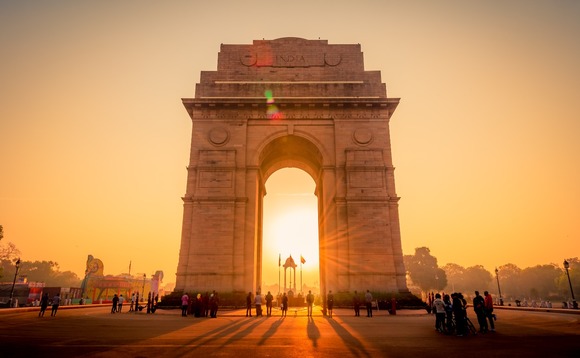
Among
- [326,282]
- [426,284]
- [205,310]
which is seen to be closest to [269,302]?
[205,310]

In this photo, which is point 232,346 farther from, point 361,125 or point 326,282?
point 361,125

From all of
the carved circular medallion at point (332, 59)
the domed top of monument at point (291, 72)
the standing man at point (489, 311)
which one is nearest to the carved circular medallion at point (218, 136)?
the domed top of monument at point (291, 72)

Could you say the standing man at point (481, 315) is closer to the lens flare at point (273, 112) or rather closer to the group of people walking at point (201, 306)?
the group of people walking at point (201, 306)

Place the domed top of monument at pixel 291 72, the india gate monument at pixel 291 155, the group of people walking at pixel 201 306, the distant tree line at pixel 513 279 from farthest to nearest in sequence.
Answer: the distant tree line at pixel 513 279
the domed top of monument at pixel 291 72
the india gate monument at pixel 291 155
the group of people walking at pixel 201 306

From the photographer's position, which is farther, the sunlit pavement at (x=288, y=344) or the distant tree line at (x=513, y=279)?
the distant tree line at (x=513, y=279)

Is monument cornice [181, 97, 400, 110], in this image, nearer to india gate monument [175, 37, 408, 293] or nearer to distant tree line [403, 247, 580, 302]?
india gate monument [175, 37, 408, 293]

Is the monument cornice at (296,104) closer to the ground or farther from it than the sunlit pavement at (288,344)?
farther from it

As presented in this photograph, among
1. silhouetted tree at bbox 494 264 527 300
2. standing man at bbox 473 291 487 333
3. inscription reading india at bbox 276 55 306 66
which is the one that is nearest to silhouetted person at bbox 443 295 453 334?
standing man at bbox 473 291 487 333
